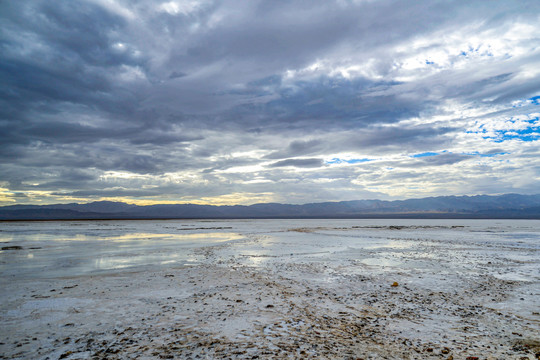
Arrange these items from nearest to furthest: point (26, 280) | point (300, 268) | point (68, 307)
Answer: point (68, 307) → point (26, 280) → point (300, 268)

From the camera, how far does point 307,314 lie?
30.7 ft

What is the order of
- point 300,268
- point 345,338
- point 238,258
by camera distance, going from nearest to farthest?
point 345,338 → point 300,268 → point 238,258

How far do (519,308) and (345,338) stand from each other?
289 inches

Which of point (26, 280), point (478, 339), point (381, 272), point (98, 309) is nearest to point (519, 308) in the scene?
point (478, 339)

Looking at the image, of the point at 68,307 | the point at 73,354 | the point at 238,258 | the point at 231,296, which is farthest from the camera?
the point at 238,258

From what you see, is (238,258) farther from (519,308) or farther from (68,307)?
(519,308)

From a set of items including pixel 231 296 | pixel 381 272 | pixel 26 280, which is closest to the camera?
pixel 231 296

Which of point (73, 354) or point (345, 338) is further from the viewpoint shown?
point (345, 338)

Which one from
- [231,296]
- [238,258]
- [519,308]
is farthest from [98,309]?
[519,308]

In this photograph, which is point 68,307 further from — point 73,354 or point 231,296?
point 231,296

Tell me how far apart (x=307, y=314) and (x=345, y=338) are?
2.06 metres

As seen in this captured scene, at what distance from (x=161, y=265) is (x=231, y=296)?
30.5 ft

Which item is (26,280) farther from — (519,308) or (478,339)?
(519,308)

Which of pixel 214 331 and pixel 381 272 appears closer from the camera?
pixel 214 331
